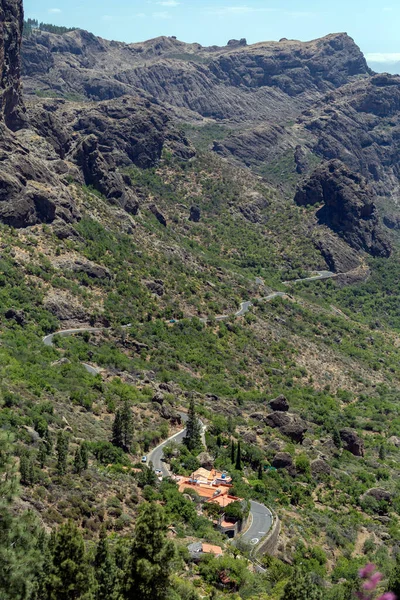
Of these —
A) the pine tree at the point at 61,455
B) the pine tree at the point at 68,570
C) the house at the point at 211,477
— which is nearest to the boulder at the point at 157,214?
the house at the point at 211,477

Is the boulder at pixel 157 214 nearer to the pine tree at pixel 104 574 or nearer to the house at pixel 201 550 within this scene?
the house at pixel 201 550

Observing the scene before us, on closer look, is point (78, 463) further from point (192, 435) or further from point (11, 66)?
point (11, 66)

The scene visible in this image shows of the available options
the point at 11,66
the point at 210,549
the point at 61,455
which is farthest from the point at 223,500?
the point at 11,66

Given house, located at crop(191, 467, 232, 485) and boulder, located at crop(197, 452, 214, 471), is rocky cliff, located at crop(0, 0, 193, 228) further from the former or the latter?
house, located at crop(191, 467, 232, 485)

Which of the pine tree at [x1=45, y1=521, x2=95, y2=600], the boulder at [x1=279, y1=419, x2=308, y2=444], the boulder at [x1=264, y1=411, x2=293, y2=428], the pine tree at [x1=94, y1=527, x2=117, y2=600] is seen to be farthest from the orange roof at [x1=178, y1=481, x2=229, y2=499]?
the pine tree at [x1=45, y1=521, x2=95, y2=600]

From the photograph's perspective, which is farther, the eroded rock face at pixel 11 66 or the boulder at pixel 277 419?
the eroded rock face at pixel 11 66

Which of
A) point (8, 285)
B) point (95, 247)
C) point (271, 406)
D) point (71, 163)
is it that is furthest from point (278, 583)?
point (71, 163)
